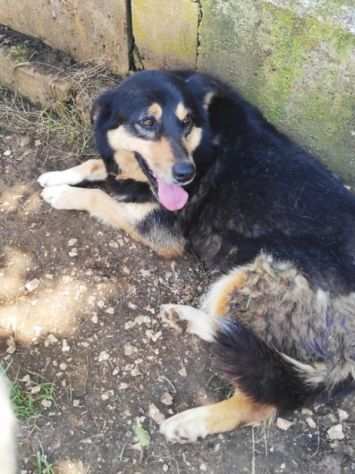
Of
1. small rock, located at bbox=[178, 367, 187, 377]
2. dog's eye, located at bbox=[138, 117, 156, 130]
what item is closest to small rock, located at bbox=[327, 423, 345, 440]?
small rock, located at bbox=[178, 367, 187, 377]

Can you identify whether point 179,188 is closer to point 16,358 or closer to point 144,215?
point 144,215

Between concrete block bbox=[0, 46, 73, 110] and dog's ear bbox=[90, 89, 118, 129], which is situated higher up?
dog's ear bbox=[90, 89, 118, 129]

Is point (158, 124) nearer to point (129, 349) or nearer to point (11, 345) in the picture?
point (129, 349)

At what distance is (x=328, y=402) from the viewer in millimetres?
2656

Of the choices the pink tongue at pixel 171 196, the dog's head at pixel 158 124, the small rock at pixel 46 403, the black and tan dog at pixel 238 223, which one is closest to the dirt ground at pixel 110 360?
the small rock at pixel 46 403

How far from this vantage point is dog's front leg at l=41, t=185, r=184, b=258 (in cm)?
306

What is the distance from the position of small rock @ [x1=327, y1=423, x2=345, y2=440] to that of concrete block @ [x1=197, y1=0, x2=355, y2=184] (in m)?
1.48

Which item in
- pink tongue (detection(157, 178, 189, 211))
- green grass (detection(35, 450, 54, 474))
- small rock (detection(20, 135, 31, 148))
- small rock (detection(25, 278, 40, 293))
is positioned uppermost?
pink tongue (detection(157, 178, 189, 211))

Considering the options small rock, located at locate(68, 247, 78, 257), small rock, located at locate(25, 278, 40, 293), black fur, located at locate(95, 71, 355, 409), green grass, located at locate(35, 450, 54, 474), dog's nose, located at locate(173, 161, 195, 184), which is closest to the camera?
green grass, located at locate(35, 450, 54, 474)

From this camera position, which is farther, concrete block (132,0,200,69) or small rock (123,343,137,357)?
concrete block (132,0,200,69)

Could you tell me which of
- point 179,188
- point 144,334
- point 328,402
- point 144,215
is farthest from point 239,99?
point 328,402

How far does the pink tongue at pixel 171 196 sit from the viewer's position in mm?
2906

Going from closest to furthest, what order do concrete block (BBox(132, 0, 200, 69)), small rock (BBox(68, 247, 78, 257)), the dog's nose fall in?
the dog's nose < small rock (BBox(68, 247, 78, 257)) < concrete block (BBox(132, 0, 200, 69))

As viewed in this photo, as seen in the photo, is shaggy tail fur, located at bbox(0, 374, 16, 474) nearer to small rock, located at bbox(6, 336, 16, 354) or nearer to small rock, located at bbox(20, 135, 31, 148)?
small rock, located at bbox(6, 336, 16, 354)
